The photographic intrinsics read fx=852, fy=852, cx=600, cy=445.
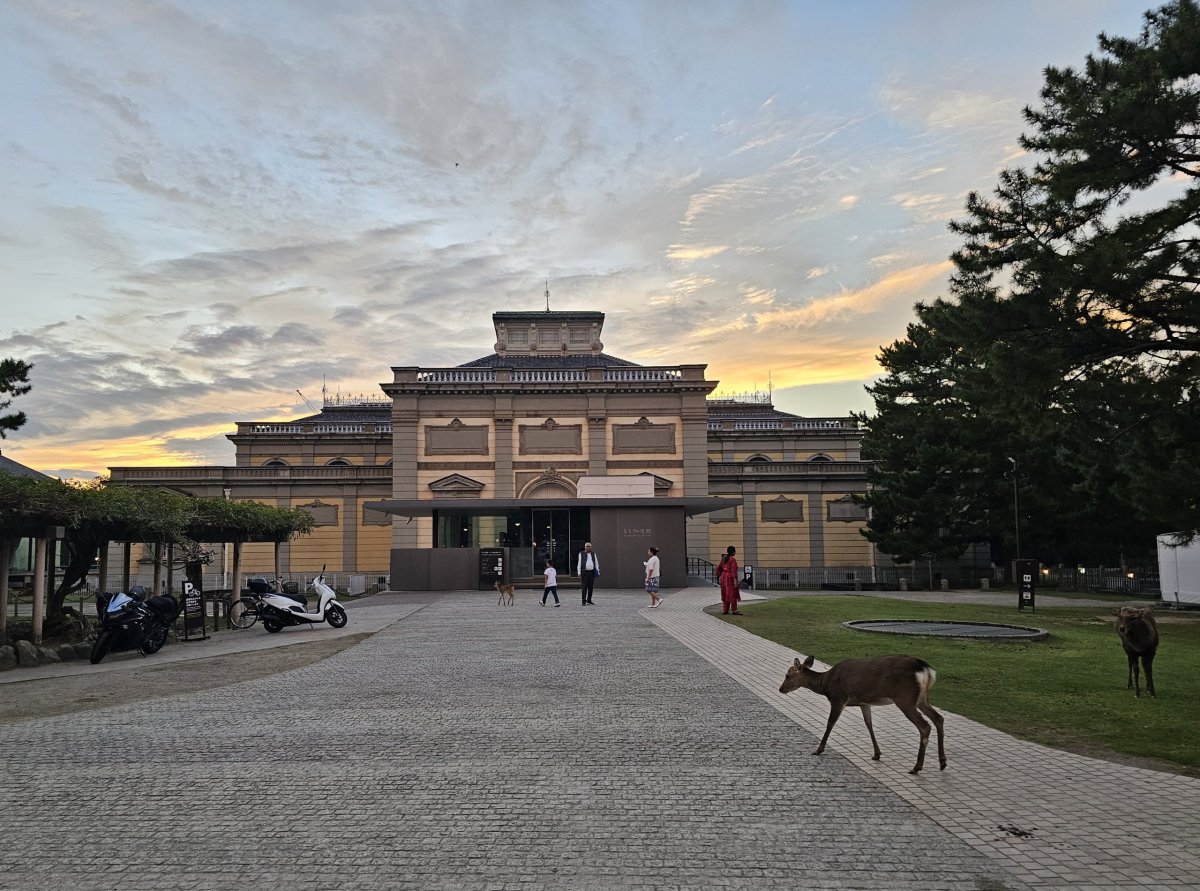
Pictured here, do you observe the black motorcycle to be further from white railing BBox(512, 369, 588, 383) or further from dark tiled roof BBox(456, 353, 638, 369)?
dark tiled roof BBox(456, 353, 638, 369)

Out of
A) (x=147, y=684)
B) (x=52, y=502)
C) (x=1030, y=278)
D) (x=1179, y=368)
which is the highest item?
(x=1030, y=278)

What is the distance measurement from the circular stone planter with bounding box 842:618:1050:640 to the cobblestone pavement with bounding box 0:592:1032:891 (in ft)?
22.8

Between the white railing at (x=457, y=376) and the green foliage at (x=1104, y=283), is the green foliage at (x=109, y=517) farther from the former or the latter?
the white railing at (x=457, y=376)

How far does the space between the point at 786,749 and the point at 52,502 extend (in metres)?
13.2

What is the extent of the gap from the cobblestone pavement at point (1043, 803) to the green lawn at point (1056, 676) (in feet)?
2.23

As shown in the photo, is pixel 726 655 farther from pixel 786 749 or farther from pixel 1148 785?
pixel 1148 785

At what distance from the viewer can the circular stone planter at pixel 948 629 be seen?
16531 millimetres

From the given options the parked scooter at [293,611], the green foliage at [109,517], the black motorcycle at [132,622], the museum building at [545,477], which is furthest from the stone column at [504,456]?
the black motorcycle at [132,622]

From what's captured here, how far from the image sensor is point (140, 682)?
Answer: 1259 cm

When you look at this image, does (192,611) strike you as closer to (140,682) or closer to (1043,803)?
(140,682)

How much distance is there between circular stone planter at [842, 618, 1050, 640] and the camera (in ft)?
54.2

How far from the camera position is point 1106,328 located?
14.0 meters

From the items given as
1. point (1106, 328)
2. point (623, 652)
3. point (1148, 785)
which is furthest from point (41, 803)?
point (1106, 328)

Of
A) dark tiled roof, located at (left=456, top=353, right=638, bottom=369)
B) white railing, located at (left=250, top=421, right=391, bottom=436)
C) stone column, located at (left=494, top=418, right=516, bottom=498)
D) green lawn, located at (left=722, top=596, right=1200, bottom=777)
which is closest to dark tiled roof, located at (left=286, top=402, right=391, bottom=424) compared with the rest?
white railing, located at (left=250, top=421, right=391, bottom=436)
